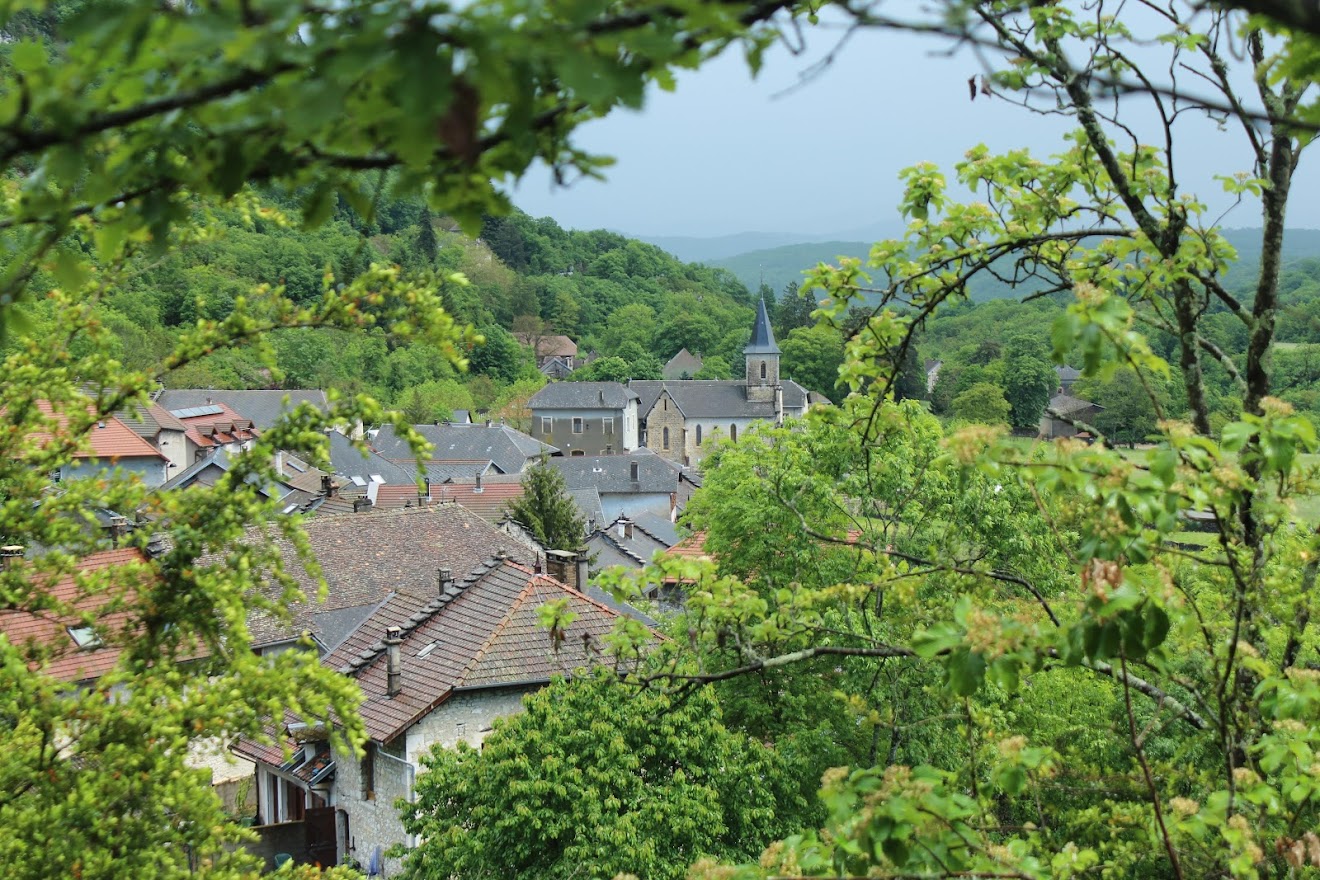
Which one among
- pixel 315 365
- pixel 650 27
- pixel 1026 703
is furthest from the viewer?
pixel 315 365

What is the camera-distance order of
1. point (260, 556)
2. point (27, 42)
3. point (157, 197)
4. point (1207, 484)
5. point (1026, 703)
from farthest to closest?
point (1026, 703), point (260, 556), point (1207, 484), point (157, 197), point (27, 42)

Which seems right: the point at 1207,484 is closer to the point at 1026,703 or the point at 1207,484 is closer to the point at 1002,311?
the point at 1026,703

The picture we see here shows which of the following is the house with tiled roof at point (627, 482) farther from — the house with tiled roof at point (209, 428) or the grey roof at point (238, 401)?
the grey roof at point (238, 401)

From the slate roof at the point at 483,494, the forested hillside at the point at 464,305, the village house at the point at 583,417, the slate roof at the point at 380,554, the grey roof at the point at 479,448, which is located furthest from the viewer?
the forested hillside at the point at 464,305

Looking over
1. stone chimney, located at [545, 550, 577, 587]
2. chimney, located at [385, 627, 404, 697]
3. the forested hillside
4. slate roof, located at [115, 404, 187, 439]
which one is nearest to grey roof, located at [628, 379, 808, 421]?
the forested hillside

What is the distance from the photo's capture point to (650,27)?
1.58 m

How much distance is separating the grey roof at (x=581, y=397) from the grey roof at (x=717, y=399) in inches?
162

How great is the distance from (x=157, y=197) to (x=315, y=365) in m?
87.5

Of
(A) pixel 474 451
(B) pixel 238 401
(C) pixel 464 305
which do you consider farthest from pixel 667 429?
(C) pixel 464 305

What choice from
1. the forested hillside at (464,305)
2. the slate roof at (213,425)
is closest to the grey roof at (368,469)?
the forested hillside at (464,305)

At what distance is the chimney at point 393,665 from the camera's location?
15570 millimetres

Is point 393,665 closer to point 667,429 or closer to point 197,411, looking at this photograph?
point 197,411

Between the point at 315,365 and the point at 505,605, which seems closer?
the point at 505,605

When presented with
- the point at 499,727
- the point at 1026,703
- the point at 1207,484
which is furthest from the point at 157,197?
the point at 1026,703
